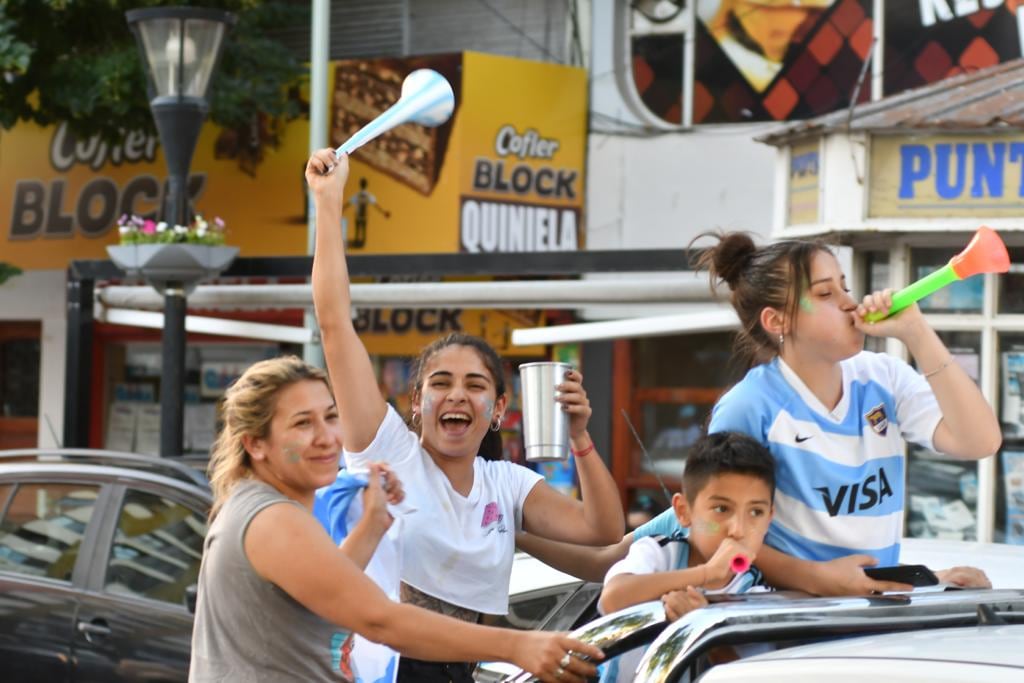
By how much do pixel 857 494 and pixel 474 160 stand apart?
9.47 m

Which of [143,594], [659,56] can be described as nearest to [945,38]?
[659,56]

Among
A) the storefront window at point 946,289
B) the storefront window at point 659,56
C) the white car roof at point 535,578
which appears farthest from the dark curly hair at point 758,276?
the storefront window at point 659,56

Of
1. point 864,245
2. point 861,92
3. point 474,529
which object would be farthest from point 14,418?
point 474,529

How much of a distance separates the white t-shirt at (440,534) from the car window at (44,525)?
3536 mm

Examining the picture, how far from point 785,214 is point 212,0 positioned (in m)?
5.75

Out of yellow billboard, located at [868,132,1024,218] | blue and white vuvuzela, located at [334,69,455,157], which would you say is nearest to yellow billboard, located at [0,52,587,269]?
yellow billboard, located at [868,132,1024,218]

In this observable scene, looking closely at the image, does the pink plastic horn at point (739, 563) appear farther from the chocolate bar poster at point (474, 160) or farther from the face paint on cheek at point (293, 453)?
the chocolate bar poster at point (474, 160)

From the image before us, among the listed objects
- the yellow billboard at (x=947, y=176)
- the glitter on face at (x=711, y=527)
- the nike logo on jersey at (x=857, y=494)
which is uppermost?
the yellow billboard at (x=947, y=176)

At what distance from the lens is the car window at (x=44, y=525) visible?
22.6 ft

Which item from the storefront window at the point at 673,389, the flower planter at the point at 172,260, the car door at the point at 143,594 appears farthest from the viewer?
the storefront window at the point at 673,389

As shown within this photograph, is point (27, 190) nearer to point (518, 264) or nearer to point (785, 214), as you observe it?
point (518, 264)

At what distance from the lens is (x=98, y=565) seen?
6758 millimetres

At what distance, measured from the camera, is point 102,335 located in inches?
592

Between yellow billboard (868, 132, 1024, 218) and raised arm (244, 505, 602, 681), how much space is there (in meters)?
5.84
